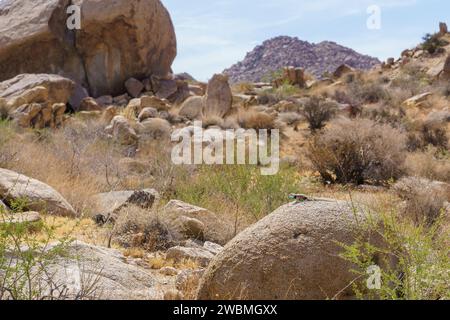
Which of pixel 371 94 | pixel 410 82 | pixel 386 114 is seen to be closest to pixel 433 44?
pixel 410 82

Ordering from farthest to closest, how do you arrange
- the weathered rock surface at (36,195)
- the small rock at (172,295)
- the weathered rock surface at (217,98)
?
1. the weathered rock surface at (217,98)
2. the weathered rock surface at (36,195)
3. the small rock at (172,295)

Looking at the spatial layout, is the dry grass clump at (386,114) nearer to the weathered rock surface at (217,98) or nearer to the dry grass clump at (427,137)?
the dry grass clump at (427,137)

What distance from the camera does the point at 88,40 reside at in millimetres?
20688

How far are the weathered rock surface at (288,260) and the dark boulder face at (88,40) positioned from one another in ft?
57.9

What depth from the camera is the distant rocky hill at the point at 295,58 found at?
200 ft

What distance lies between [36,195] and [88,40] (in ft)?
49.7

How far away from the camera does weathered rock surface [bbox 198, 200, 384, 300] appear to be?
338 cm

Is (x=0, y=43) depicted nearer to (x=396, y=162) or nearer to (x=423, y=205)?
(x=396, y=162)

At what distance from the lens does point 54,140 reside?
11078 millimetres

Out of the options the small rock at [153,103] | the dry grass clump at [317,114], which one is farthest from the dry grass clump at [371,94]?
the small rock at [153,103]

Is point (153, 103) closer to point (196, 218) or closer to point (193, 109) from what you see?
point (193, 109)

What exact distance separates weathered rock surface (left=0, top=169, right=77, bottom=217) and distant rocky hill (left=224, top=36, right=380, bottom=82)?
52.7 meters

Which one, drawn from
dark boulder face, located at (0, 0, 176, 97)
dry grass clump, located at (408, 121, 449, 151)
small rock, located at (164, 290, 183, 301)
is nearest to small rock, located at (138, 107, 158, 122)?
dark boulder face, located at (0, 0, 176, 97)

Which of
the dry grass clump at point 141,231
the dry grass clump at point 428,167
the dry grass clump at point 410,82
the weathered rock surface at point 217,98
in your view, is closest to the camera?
the dry grass clump at point 141,231
